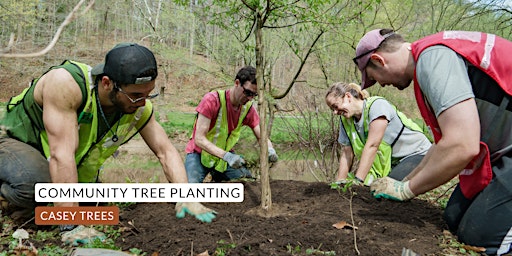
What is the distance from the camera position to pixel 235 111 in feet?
15.5

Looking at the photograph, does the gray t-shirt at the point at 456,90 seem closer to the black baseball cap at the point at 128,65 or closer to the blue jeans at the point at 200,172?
the black baseball cap at the point at 128,65

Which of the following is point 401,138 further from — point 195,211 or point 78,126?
point 78,126

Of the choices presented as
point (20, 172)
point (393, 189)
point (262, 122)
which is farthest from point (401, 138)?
point (20, 172)

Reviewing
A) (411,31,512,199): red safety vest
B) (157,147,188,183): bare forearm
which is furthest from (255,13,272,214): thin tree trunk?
(411,31,512,199): red safety vest

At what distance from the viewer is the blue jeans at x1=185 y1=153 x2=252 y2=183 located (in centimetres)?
474

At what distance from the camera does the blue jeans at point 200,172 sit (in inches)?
187

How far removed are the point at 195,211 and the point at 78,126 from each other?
108 cm

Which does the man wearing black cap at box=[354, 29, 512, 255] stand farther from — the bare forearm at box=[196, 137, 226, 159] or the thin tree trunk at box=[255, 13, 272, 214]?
the bare forearm at box=[196, 137, 226, 159]

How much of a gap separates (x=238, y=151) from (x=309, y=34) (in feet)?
8.96

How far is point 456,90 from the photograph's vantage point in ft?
6.88

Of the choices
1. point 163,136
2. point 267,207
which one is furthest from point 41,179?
point 267,207

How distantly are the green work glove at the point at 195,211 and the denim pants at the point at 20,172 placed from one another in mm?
1020

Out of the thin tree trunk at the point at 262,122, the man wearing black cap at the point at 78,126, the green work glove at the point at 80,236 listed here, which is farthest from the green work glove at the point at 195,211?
the green work glove at the point at 80,236

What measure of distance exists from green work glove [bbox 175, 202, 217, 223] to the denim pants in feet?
3.35
